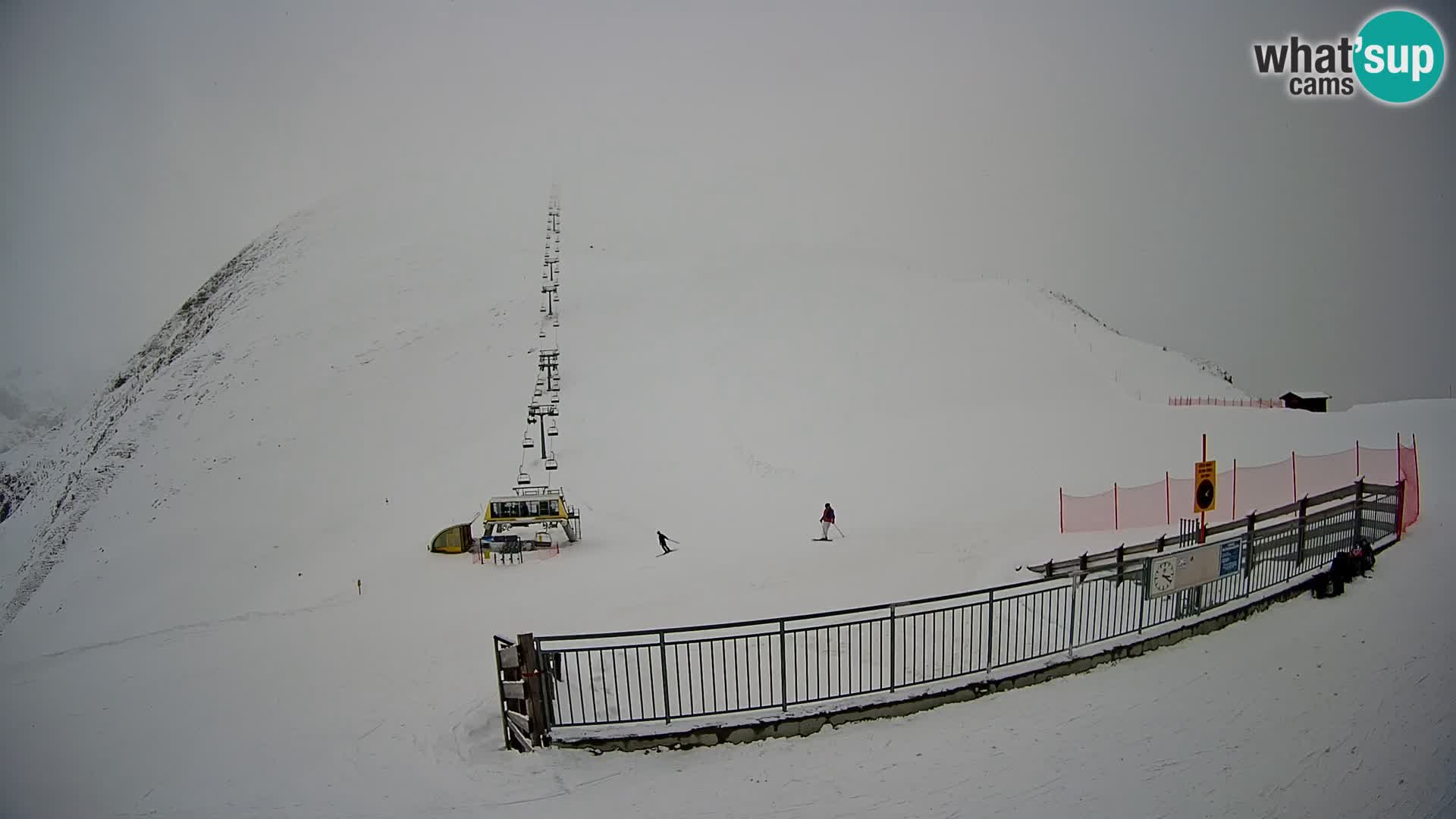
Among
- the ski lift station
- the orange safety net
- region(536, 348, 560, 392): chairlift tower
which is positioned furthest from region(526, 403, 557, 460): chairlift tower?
the orange safety net

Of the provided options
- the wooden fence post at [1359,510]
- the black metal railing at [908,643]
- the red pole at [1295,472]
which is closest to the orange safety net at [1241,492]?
the red pole at [1295,472]

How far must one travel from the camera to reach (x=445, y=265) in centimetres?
4131

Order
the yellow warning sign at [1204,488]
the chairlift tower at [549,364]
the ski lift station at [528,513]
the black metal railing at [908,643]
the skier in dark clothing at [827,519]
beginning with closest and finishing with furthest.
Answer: the black metal railing at [908,643] < the yellow warning sign at [1204,488] < the skier in dark clothing at [827,519] < the ski lift station at [528,513] < the chairlift tower at [549,364]

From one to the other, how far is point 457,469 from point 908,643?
19.9 meters

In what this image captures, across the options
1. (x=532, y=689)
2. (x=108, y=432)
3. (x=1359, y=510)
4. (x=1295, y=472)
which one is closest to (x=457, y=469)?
(x=108, y=432)

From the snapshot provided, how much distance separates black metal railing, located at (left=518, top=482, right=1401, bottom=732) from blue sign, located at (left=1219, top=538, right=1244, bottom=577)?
0.27 feet

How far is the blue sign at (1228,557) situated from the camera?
8.32 meters

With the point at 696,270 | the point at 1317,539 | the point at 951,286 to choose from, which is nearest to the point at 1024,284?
the point at 951,286

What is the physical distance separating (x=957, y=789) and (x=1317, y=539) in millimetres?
8837

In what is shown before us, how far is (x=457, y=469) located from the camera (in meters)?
25.0

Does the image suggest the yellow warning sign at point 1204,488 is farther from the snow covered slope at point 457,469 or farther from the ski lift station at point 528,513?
the ski lift station at point 528,513

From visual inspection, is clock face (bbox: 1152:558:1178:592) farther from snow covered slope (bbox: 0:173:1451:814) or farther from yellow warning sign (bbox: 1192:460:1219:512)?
snow covered slope (bbox: 0:173:1451:814)

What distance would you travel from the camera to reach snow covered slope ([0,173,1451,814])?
8.93 m

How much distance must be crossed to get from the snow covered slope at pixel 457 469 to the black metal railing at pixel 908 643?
128 cm
